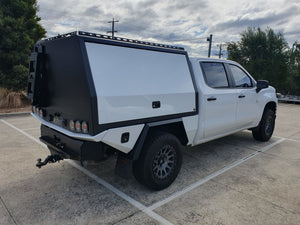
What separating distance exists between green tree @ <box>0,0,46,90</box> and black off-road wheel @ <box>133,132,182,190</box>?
948 cm

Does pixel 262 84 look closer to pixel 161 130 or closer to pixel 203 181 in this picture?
pixel 203 181

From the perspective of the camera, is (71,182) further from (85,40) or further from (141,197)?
(85,40)

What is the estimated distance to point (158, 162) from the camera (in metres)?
3.20

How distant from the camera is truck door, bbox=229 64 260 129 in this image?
467cm

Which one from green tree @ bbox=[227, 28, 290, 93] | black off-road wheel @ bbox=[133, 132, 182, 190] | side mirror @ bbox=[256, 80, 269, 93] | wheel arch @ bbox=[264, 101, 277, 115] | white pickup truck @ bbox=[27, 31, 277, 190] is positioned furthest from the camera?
green tree @ bbox=[227, 28, 290, 93]

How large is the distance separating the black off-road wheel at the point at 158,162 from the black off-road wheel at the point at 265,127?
10.2 ft

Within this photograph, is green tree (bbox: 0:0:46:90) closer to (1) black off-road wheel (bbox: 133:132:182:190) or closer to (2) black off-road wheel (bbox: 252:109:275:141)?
(1) black off-road wheel (bbox: 133:132:182:190)

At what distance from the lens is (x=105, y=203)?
9.57 feet

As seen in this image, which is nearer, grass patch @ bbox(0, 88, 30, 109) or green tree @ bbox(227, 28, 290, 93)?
grass patch @ bbox(0, 88, 30, 109)

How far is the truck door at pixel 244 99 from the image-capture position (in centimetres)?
467

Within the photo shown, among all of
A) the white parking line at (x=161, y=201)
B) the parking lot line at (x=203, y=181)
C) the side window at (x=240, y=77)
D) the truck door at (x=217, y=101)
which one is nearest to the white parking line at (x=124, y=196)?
the white parking line at (x=161, y=201)

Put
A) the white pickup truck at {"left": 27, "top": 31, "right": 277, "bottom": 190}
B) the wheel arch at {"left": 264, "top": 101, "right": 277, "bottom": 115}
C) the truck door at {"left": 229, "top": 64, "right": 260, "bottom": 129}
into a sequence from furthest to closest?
the wheel arch at {"left": 264, "top": 101, "right": 277, "bottom": 115} < the truck door at {"left": 229, "top": 64, "right": 260, "bottom": 129} < the white pickup truck at {"left": 27, "top": 31, "right": 277, "bottom": 190}

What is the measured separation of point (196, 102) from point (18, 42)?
986 centimetres

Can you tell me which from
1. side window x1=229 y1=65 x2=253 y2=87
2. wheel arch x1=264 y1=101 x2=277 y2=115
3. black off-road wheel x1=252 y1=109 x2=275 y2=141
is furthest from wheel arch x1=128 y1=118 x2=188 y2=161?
wheel arch x1=264 y1=101 x2=277 y2=115
